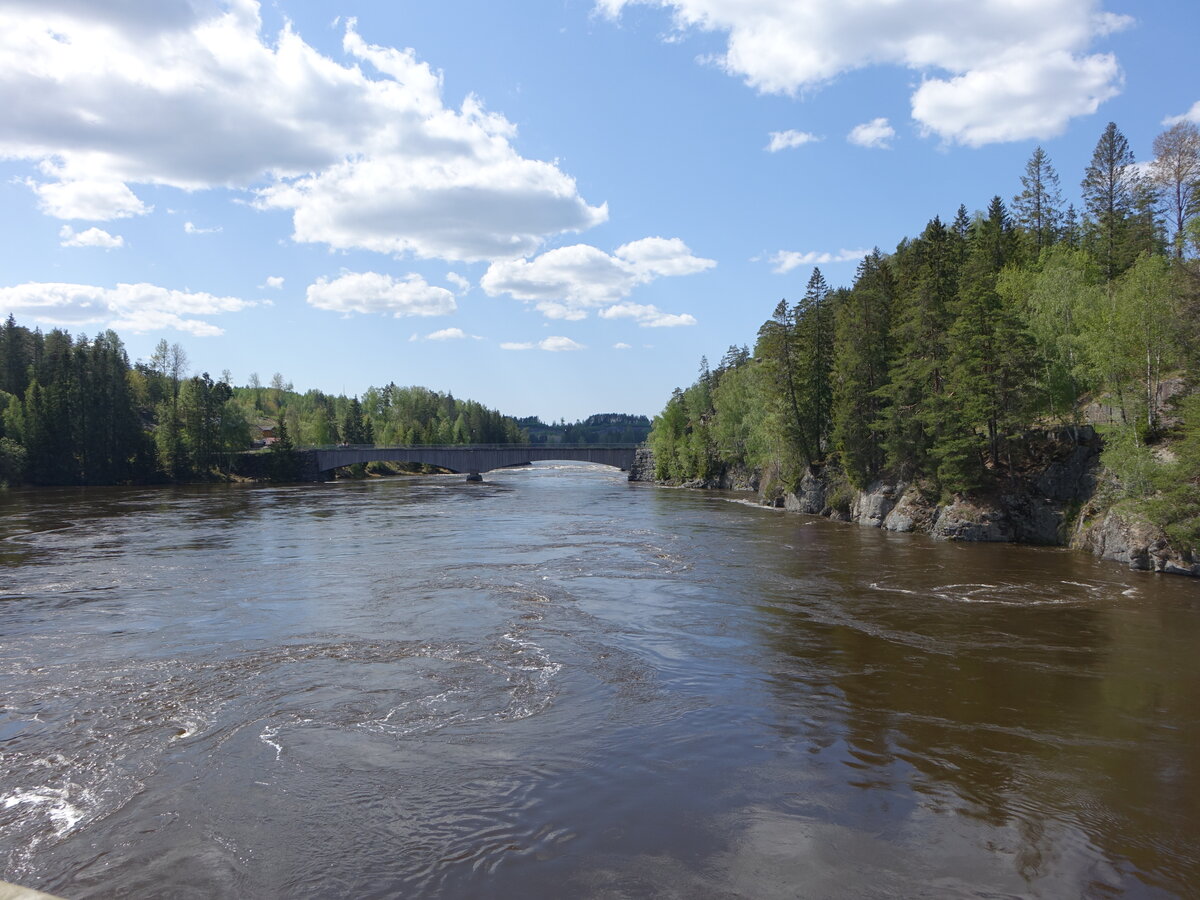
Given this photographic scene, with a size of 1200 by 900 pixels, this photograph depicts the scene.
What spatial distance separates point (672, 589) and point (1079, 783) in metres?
17.9

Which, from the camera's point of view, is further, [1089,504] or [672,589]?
[1089,504]

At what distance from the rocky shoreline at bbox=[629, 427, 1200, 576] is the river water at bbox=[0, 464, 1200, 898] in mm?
2369

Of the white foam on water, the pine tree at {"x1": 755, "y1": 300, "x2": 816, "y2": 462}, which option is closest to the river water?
the white foam on water


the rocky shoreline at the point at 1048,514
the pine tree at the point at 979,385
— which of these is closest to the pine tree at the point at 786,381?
the rocky shoreline at the point at 1048,514

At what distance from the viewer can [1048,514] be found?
41.3 m

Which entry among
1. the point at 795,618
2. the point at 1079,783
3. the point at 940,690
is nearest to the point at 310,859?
the point at 1079,783

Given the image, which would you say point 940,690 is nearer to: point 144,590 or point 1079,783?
point 1079,783

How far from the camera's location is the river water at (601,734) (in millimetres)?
10078

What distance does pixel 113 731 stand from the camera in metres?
14.6

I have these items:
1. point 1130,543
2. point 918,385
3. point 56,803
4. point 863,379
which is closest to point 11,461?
point 863,379

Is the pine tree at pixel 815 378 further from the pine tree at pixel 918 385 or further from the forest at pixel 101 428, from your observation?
the forest at pixel 101 428

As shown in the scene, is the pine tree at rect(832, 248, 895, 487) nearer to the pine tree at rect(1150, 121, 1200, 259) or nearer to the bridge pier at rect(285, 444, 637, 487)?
the pine tree at rect(1150, 121, 1200, 259)

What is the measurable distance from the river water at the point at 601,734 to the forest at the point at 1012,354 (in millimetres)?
10510

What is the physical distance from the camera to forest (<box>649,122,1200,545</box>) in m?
35.3
